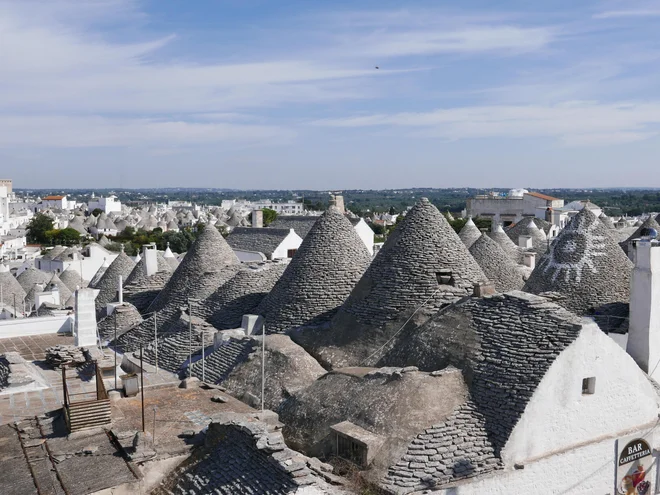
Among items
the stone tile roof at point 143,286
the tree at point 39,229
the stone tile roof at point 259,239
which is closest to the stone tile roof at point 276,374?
the stone tile roof at point 143,286

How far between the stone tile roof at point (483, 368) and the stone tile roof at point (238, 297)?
6.84m

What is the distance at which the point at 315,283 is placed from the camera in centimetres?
1559

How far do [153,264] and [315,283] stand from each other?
1046cm

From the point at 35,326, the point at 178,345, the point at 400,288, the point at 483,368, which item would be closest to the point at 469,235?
the point at 178,345

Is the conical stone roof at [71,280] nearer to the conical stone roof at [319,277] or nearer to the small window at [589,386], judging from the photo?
the conical stone roof at [319,277]

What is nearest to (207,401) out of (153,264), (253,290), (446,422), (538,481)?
(446,422)

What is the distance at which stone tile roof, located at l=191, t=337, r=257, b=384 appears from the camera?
541 inches

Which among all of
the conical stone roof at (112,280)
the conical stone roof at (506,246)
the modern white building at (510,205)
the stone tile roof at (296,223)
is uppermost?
the modern white building at (510,205)

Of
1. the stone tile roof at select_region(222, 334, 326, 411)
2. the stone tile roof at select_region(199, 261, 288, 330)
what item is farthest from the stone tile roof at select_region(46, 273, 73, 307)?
the stone tile roof at select_region(222, 334, 326, 411)

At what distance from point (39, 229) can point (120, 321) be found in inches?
2944

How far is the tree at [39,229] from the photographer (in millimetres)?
87062

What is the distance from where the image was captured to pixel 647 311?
12.8 m

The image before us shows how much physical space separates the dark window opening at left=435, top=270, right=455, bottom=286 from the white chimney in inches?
135

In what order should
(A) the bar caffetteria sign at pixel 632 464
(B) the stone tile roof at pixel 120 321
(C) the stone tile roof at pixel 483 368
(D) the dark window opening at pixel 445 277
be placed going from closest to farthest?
(C) the stone tile roof at pixel 483 368, (A) the bar caffetteria sign at pixel 632 464, (D) the dark window opening at pixel 445 277, (B) the stone tile roof at pixel 120 321
